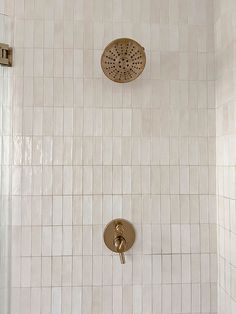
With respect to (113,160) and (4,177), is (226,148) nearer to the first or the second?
(113,160)

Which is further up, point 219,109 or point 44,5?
point 44,5

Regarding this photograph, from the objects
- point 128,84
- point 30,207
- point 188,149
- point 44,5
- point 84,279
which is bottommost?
point 84,279

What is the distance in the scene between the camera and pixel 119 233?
1.36m

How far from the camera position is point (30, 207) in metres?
1.39

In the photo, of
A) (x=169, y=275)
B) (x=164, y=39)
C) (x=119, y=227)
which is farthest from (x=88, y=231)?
(x=164, y=39)

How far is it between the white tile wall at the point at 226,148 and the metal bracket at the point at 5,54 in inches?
34.1

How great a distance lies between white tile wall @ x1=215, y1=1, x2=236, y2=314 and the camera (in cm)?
126

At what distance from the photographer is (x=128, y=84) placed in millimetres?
1439

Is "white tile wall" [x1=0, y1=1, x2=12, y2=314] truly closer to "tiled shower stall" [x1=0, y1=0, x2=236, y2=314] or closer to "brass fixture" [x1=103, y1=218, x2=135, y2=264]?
"tiled shower stall" [x1=0, y1=0, x2=236, y2=314]

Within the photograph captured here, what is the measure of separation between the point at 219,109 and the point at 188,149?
8.5 inches

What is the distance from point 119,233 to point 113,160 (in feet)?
1.02

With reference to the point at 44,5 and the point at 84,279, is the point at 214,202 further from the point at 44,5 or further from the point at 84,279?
the point at 44,5

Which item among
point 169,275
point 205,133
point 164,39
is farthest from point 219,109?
point 169,275

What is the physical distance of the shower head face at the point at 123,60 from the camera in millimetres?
1325
